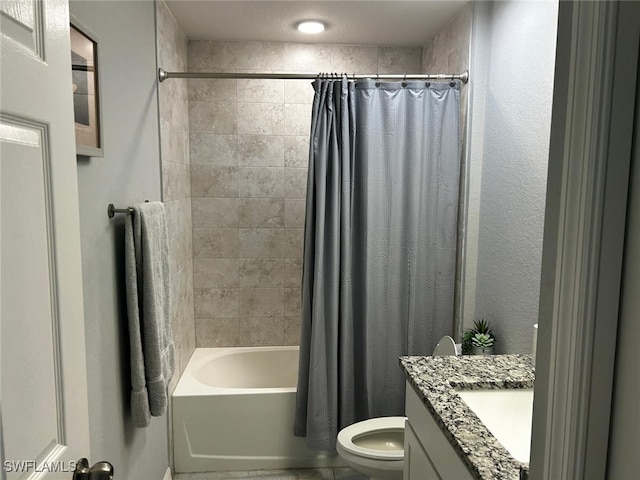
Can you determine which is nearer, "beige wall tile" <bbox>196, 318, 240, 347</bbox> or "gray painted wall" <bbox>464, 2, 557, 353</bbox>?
"gray painted wall" <bbox>464, 2, 557, 353</bbox>

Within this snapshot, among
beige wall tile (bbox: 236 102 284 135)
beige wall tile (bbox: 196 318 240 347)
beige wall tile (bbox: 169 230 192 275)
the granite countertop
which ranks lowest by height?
beige wall tile (bbox: 196 318 240 347)

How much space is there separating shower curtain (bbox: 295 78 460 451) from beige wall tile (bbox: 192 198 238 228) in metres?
0.88

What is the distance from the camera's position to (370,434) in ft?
7.80

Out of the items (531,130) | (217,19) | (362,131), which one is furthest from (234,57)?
(531,130)

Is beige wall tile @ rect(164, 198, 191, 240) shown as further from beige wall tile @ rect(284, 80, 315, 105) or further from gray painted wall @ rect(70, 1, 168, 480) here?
beige wall tile @ rect(284, 80, 315, 105)

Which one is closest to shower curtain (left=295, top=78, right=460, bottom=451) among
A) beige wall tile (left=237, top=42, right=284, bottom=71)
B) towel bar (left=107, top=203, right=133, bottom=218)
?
beige wall tile (left=237, top=42, right=284, bottom=71)

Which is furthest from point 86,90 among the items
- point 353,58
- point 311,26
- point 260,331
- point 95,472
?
point 260,331

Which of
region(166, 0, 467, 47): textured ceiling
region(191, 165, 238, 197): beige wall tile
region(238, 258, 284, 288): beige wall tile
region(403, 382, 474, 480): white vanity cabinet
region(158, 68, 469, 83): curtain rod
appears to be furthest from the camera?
region(238, 258, 284, 288): beige wall tile

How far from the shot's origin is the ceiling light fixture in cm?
276

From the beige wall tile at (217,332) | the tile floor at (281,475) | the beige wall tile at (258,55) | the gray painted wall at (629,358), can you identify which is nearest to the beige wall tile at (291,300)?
the beige wall tile at (217,332)

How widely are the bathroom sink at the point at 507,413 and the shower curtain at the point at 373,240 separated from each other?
111 cm

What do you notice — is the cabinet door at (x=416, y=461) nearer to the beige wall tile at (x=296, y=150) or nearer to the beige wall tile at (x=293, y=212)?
the beige wall tile at (x=293, y=212)

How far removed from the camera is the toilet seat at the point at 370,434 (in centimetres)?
213

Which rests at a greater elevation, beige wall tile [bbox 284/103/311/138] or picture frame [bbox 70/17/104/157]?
beige wall tile [bbox 284/103/311/138]
